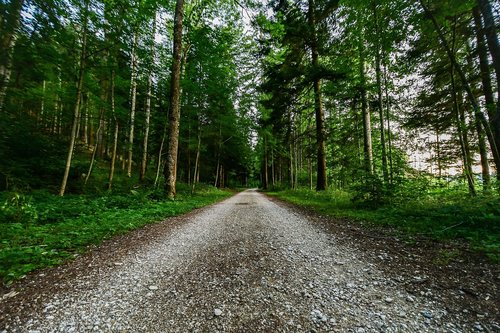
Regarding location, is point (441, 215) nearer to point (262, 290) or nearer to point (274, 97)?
point (262, 290)

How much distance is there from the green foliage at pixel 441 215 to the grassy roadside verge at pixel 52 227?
5.86m

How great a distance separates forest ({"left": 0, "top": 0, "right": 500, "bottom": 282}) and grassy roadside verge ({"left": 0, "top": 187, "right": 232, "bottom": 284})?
33mm

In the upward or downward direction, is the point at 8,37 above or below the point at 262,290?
above

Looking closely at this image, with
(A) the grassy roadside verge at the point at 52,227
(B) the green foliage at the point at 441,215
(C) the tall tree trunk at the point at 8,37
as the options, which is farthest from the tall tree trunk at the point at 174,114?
(B) the green foliage at the point at 441,215

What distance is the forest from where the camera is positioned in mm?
4617

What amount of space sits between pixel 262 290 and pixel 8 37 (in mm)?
7151

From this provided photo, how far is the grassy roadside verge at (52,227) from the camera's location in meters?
2.81

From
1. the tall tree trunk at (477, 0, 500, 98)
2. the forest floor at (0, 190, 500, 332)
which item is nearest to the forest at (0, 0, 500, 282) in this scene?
the tall tree trunk at (477, 0, 500, 98)

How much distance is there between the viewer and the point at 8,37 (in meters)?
4.55

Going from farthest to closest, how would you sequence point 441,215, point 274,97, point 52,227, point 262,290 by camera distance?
point 274,97
point 441,215
point 52,227
point 262,290

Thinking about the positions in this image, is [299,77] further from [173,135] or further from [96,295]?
[96,295]

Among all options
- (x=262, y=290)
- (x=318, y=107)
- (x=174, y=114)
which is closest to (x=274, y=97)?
(x=318, y=107)

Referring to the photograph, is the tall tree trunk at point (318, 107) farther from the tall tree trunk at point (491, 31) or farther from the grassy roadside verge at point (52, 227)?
the grassy roadside verge at point (52, 227)

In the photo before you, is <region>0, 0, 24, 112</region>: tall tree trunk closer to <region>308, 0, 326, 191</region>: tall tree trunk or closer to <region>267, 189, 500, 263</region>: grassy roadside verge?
<region>267, 189, 500, 263</region>: grassy roadside verge
